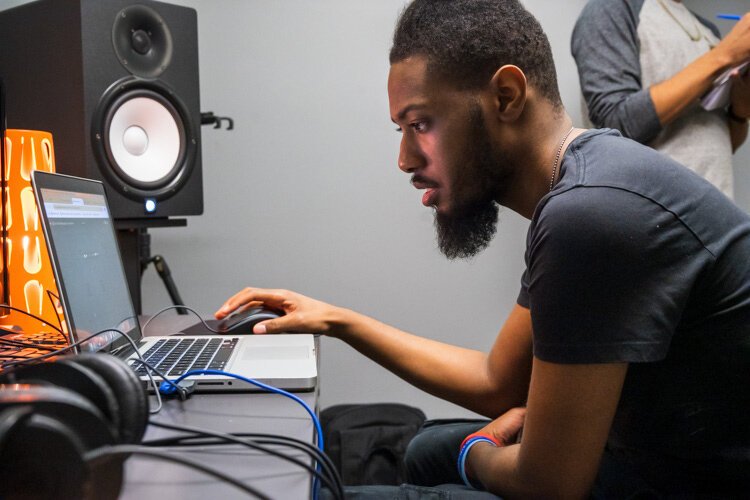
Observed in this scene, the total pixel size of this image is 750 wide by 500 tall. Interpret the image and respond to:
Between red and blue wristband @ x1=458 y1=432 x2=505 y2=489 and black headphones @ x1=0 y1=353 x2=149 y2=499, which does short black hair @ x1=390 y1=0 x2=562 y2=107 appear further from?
black headphones @ x1=0 y1=353 x2=149 y2=499

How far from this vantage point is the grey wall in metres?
2.04

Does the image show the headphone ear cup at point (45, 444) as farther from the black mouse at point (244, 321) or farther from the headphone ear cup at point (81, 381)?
the black mouse at point (244, 321)

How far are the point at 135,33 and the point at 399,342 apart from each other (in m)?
0.87

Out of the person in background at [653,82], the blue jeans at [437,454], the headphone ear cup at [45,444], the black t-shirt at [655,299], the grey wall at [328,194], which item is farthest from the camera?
the grey wall at [328,194]

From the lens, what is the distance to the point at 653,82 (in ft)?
5.12

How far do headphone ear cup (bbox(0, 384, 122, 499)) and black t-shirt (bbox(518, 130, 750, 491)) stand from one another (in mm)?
472

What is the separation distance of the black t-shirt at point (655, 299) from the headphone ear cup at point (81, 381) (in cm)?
44

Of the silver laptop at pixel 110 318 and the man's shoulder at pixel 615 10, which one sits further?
the man's shoulder at pixel 615 10

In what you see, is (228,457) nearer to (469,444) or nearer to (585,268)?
(585,268)

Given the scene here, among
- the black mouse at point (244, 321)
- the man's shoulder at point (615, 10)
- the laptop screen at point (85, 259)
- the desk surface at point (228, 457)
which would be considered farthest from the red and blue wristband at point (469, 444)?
the man's shoulder at point (615, 10)

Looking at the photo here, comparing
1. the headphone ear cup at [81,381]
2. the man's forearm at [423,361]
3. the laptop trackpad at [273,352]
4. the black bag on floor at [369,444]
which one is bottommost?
the black bag on floor at [369,444]

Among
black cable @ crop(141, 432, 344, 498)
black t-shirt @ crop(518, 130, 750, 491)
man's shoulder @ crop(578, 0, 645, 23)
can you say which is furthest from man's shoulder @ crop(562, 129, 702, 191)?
man's shoulder @ crop(578, 0, 645, 23)

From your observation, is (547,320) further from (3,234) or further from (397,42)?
(3,234)

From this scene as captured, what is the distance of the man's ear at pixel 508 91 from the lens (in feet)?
2.75
